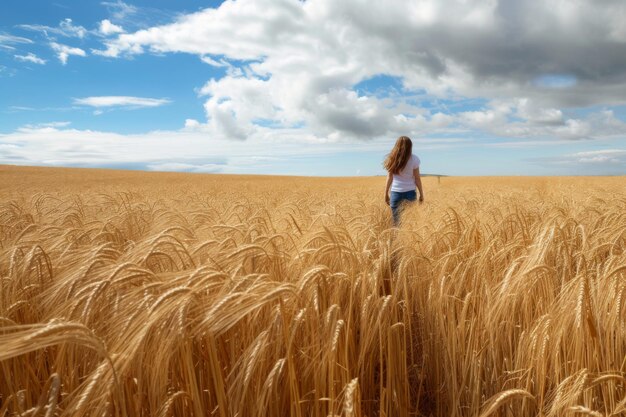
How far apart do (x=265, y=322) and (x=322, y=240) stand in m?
1.05

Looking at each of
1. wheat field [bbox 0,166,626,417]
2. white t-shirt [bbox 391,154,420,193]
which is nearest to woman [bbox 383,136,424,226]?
white t-shirt [bbox 391,154,420,193]

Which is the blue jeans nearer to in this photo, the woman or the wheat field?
the woman

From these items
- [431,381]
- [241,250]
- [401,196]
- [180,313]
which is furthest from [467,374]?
[401,196]

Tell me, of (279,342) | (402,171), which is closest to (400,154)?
(402,171)

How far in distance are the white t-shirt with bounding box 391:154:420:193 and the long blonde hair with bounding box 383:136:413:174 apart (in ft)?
0.20

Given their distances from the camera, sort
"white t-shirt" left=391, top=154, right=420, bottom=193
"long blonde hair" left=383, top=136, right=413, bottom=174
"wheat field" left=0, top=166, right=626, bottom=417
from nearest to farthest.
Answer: "wheat field" left=0, top=166, right=626, bottom=417
"long blonde hair" left=383, top=136, right=413, bottom=174
"white t-shirt" left=391, top=154, right=420, bottom=193

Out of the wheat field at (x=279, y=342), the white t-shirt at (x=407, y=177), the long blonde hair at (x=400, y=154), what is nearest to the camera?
the wheat field at (x=279, y=342)

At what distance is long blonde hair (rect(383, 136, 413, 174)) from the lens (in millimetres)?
5758

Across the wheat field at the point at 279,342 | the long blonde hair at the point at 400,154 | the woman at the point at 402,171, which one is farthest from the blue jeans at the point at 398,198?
the wheat field at the point at 279,342

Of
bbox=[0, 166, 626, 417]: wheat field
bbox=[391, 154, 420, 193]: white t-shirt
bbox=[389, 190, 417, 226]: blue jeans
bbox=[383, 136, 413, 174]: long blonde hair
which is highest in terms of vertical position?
bbox=[383, 136, 413, 174]: long blonde hair

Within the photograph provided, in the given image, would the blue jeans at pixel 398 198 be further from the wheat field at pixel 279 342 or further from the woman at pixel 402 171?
the wheat field at pixel 279 342

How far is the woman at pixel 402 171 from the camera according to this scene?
19.0ft

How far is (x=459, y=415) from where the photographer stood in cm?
179

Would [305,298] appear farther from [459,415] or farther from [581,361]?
[581,361]
